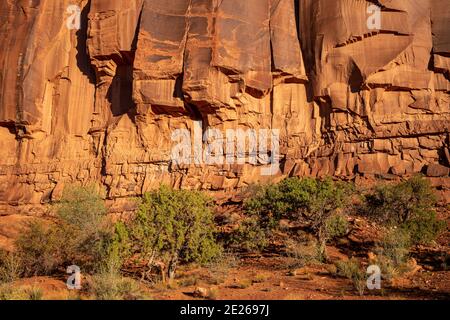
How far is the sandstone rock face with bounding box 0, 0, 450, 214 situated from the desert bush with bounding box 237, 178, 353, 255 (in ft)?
20.8

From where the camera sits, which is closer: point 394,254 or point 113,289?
point 113,289

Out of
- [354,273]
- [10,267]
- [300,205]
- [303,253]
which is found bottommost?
[10,267]

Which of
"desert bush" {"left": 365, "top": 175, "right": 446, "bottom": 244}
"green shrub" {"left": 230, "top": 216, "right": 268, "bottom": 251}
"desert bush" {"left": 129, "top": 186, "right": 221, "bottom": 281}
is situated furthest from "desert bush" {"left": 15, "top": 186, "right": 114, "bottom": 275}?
"desert bush" {"left": 365, "top": 175, "right": 446, "bottom": 244}

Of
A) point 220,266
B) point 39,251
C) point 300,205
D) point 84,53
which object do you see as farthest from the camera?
point 84,53

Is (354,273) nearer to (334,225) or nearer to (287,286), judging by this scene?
(287,286)

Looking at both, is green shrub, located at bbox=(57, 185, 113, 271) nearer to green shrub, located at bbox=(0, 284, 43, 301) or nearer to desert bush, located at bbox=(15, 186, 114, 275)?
desert bush, located at bbox=(15, 186, 114, 275)

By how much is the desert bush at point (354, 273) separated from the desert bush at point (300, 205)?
290 cm

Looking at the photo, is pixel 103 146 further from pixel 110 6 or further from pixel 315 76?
pixel 315 76

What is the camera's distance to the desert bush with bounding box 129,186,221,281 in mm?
14742

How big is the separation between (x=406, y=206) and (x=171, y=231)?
31.7ft

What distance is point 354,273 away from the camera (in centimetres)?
1329

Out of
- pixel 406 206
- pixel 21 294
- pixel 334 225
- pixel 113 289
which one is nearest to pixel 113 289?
pixel 113 289

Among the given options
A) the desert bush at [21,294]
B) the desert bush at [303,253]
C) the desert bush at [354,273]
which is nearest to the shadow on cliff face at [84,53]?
the desert bush at [303,253]

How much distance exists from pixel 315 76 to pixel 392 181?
24.3 ft
